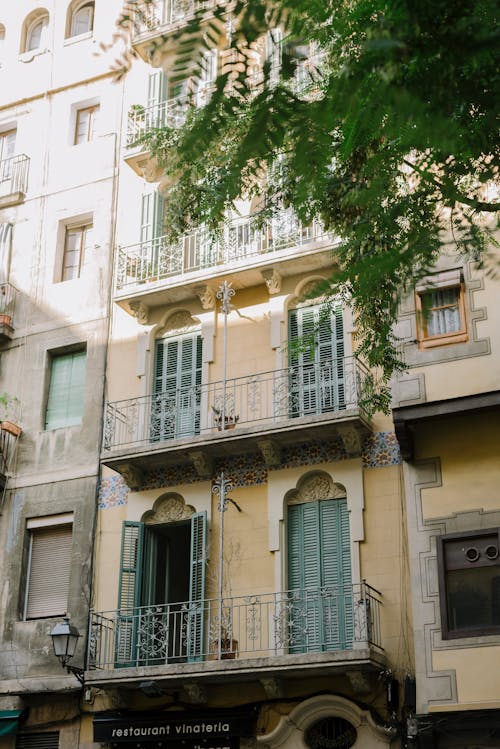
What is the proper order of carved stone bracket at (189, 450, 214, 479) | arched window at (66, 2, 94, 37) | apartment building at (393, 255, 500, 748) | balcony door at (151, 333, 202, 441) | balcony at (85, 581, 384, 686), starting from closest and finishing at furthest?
apartment building at (393, 255, 500, 748)
balcony at (85, 581, 384, 686)
carved stone bracket at (189, 450, 214, 479)
balcony door at (151, 333, 202, 441)
arched window at (66, 2, 94, 37)

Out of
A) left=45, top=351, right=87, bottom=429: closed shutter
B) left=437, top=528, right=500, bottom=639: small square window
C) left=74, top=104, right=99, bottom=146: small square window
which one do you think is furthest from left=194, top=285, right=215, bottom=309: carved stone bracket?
left=437, top=528, right=500, bottom=639: small square window

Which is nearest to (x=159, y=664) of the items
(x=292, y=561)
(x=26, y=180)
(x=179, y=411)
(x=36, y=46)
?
(x=292, y=561)

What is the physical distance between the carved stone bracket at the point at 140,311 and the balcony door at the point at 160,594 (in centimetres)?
371

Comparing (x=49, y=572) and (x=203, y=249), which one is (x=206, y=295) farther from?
(x=49, y=572)

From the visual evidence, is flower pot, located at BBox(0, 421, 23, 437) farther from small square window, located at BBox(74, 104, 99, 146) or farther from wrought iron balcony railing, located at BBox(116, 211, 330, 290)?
small square window, located at BBox(74, 104, 99, 146)

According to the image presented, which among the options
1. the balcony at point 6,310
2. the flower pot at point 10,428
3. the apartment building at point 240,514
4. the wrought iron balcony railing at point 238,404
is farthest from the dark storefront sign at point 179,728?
the balcony at point 6,310

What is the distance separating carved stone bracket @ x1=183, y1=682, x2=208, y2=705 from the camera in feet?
50.5

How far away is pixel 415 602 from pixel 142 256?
8.23 metres

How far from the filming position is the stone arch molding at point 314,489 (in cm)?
1617

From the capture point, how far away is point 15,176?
21.4 metres

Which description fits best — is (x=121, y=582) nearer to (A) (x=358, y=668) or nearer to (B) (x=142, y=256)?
(A) (x=358, y=668)

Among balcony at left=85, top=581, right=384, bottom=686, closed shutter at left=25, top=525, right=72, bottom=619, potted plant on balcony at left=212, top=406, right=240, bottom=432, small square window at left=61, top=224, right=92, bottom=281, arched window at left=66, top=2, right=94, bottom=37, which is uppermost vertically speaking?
arched window at left=66, top=2, right=94, bottom=37

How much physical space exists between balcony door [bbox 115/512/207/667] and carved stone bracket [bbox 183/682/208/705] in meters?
0.41

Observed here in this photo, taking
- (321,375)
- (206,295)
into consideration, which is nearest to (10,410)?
(206,295)
